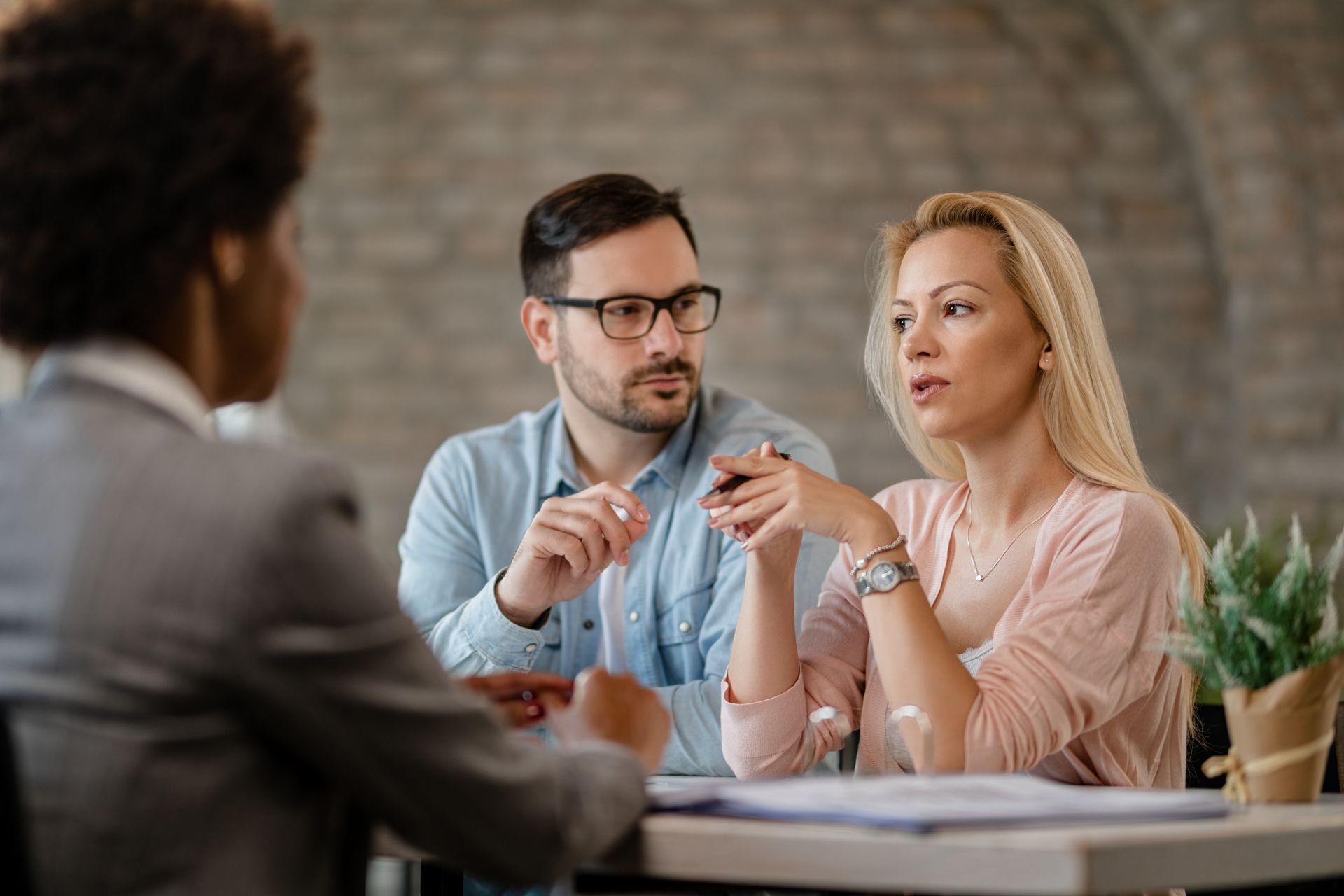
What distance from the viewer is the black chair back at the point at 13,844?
82cm

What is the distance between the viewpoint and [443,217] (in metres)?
5.00

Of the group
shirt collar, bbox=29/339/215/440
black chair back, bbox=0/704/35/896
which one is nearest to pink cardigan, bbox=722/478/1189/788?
shirt collar, bbox=29/339/215/440

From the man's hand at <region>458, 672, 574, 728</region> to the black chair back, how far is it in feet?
1.42

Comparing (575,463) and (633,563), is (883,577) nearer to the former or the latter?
(633,563)

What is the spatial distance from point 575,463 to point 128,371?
1.71 meters

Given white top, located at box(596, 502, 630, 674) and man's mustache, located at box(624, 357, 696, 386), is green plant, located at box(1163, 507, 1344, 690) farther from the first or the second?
man's mustache, located at box(624, 357, 696, 386)

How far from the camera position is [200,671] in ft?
2.77

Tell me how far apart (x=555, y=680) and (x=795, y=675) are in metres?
0.57

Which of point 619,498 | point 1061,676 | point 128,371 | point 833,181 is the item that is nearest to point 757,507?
point 619,498

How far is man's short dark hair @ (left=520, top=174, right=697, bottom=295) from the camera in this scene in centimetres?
259

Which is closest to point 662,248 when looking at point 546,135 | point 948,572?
point 948,572

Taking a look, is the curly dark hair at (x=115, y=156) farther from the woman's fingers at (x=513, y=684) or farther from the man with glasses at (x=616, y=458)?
the man with glasses at (x=616, y=458)

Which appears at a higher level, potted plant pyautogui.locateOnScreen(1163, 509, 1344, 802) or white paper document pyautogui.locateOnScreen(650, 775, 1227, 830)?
potted plant pyautogui.locateOnScreen(1163, 509, 1344, 802)

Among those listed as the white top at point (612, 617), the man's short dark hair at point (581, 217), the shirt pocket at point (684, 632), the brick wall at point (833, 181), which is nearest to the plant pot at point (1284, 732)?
the shirt pocket at point (684, 632)
